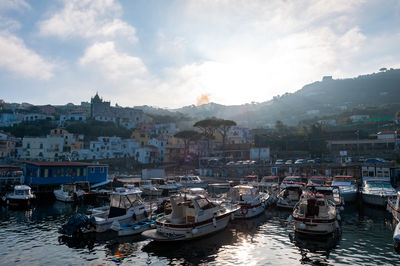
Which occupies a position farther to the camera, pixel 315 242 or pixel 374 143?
pixel 374 143

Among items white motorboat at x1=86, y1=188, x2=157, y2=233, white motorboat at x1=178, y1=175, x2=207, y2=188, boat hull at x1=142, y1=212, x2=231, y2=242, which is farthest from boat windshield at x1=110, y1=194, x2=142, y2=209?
white motorboat at x1=178, y1=175, x2=207, y2=188

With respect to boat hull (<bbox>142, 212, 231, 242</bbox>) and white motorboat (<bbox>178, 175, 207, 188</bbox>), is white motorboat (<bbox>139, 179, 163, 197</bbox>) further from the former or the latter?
boat hull (<bbox>142, 212, 231, 242</bbox>)

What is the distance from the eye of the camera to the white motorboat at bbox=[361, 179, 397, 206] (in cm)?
3059

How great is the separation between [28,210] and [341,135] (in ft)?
266

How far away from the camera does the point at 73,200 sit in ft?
117

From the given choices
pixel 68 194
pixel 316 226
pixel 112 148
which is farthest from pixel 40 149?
pixel 316 226

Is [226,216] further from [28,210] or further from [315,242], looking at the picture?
[28,210]

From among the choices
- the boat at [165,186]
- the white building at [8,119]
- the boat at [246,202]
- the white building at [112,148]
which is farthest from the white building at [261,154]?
the white building at [8,119]

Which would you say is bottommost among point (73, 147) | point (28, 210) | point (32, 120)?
point (28, 210)

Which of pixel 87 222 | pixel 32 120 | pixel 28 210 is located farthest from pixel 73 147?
pixel 87 222

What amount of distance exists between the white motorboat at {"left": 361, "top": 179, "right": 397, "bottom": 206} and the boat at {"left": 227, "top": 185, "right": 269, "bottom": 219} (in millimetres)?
12447

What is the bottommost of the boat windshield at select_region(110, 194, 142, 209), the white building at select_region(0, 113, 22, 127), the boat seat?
the boat seat

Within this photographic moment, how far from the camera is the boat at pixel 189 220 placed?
18.7 metres

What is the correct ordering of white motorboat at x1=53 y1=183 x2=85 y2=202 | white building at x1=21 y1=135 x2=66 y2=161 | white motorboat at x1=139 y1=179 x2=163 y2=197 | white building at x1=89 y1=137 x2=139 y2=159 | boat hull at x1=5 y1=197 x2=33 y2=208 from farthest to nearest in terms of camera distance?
1. white building at x1=89 y1=137 x2=139 y2=159
2. white building at x1=21 y1=135 x2=66 y2=161
3. white motorboat at x1=139 y1=179 x2=163 y2=197
4. white motorboat at x1=53 y1=183 x2=85 y2=202
5. boat hull at x1=5 y1=197 x2=33 y2=208
